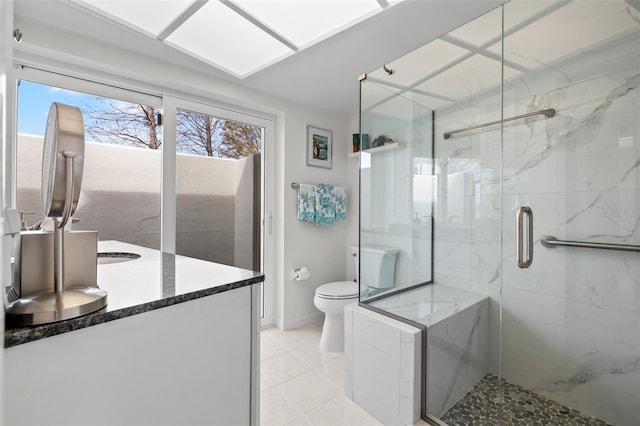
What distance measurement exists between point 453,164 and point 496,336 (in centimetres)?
105

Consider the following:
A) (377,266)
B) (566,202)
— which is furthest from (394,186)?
(566,202)

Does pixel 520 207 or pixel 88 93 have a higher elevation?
pixel 88 93

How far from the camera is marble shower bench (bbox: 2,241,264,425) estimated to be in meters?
0.57

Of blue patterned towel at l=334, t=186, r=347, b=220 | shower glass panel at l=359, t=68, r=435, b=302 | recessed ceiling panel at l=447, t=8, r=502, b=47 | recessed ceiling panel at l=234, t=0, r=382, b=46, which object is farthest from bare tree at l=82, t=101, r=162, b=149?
recessed ceiling panel at l=447, t=8, r=502, b=47

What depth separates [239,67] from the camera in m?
2.18

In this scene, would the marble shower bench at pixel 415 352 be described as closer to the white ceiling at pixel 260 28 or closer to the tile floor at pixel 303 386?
the tile floor at pixel 303 386

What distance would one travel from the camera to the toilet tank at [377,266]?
2033mm

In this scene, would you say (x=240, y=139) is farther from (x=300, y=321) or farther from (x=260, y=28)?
(x=300, y=321)

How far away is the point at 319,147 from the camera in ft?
10.0

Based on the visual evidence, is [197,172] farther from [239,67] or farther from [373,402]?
[373,402]

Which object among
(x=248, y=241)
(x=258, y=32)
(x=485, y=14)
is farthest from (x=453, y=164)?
(x=248, y=241)

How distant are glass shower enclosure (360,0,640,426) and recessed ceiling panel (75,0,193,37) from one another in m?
1.18

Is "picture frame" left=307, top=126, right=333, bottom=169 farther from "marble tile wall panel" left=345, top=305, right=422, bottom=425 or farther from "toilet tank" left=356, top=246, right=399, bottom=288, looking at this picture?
"marble tile wall panel" left=345, top=305, right=422, bottom=425

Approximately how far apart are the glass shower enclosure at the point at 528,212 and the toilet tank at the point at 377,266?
63mm
